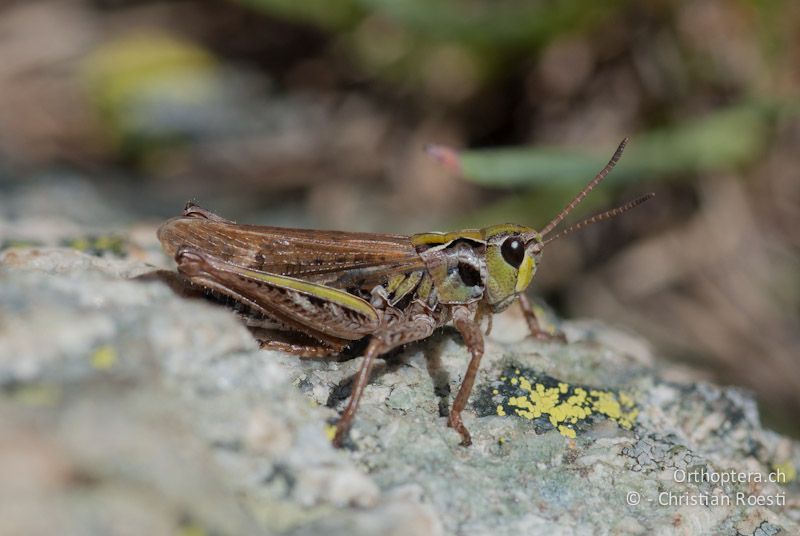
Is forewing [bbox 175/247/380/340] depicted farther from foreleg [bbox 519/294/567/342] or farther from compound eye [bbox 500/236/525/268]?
foreleg [bbox 519/294/567/342]

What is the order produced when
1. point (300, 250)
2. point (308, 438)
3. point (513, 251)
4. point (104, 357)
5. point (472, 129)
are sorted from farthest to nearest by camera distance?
point (472, 129) → point (513, 251) → point (300, 250) → point (308, 438) → point (104, 357)

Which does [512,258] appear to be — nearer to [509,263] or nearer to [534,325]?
[509,263]

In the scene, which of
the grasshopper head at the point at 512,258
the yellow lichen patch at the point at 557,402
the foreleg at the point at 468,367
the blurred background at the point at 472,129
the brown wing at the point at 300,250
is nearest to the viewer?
the foreleg at the point at 468,367

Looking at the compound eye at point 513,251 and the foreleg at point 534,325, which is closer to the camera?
the compound eye at point 513,251

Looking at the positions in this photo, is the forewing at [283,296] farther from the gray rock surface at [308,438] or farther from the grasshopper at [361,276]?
the gray rock surface at [308,438]

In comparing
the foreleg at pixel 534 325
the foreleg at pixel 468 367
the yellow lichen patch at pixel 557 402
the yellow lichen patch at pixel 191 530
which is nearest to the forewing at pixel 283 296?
the foreleg at pixel 468 367

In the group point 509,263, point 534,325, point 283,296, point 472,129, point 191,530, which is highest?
point 472,129

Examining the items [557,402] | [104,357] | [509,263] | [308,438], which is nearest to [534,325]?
[509,263]
